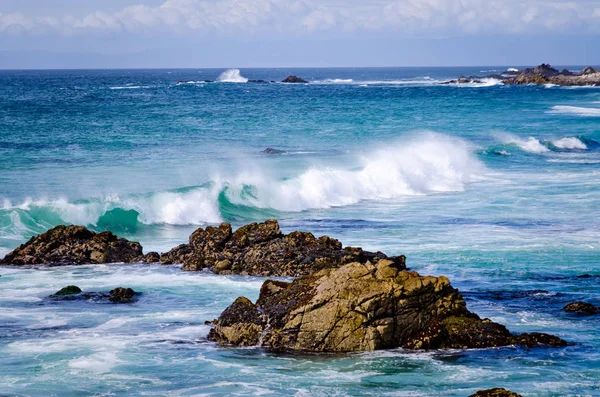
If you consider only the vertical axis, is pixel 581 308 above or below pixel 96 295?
above

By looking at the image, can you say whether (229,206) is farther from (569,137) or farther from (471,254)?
(569,137)

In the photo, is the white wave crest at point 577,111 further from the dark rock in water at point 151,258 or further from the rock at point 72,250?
the rock at point 72,250

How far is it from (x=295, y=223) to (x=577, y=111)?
55.1 meters

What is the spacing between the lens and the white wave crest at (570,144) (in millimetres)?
53125

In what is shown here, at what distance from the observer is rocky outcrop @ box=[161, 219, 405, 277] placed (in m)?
19.6

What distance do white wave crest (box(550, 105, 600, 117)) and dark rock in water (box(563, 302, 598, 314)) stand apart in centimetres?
5902

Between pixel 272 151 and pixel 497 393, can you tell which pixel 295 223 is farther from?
pixel 272 151

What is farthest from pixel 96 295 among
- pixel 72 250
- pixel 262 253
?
pixel 262 253

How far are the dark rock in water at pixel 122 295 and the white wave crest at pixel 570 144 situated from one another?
40.3m

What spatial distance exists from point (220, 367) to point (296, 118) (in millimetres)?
59036

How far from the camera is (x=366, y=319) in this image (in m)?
14.2

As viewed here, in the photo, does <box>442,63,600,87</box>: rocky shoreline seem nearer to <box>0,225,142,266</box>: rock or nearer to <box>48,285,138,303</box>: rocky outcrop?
<box>0,225,142,266</box>: rock

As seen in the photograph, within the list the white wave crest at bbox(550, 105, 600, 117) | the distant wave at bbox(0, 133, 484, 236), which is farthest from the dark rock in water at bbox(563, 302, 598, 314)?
the white wave crest at bbox(550, 105, 600, 117)

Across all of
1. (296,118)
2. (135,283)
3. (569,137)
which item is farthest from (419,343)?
(296,118)
